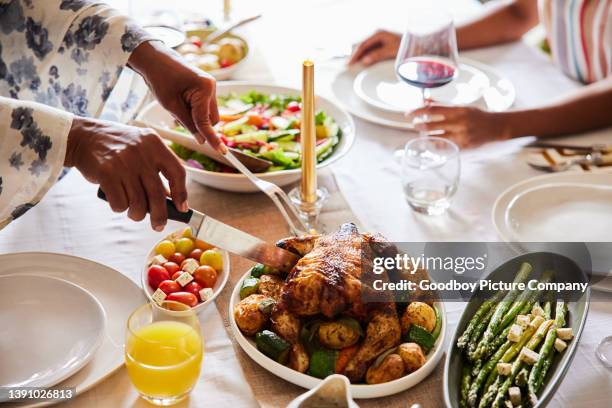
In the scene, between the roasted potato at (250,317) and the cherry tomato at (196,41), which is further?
the cherry tomato at (196,41)

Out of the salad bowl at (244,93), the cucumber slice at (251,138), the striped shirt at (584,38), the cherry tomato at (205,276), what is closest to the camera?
the cherry tomato at (205,276)

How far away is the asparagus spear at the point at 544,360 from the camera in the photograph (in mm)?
1110

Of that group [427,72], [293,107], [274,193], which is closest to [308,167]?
[274,193]

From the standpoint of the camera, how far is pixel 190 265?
Result: 4.64 feet

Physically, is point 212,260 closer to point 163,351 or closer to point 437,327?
point 163,351

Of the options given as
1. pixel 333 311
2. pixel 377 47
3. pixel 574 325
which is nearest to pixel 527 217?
pixel 574 325

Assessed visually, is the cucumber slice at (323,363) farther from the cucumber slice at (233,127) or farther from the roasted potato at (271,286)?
the cucumber slice at (233,127)

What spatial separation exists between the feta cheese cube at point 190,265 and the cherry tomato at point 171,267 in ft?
0.06

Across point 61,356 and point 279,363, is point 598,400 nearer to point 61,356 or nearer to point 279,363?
point 279,363

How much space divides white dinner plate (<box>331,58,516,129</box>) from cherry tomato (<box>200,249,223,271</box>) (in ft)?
2.37

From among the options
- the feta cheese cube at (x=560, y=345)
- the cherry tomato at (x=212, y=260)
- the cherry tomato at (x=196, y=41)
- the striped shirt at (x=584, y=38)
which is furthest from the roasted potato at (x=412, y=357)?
the cherry tomato at (x=196, y=41)

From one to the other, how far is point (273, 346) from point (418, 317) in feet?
0.81

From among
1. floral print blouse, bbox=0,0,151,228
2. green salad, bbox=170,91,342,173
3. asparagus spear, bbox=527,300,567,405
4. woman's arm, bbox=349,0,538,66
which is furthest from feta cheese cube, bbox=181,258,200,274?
woman's arm, bbox=349,0,538,66

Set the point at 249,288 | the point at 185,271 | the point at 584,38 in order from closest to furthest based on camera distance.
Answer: the point at 249,288 < the point at 185,271 < the point at 584,38
